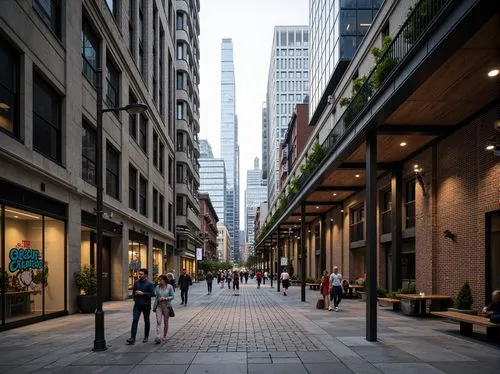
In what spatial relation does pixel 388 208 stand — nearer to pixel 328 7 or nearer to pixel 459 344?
pixel 459 344

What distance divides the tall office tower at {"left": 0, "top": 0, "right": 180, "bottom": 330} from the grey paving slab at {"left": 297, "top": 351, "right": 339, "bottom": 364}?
6.33 meters

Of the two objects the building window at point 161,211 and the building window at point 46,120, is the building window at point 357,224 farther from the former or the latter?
the building window at point 46,120

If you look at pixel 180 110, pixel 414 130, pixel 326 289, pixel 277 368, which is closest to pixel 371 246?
pixel 414 130

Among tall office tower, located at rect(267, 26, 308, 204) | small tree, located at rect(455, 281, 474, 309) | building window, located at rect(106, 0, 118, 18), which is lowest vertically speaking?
small tree, located at rect(455, 281, 474, 309)

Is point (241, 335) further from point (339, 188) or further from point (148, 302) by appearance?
point (339, 188)

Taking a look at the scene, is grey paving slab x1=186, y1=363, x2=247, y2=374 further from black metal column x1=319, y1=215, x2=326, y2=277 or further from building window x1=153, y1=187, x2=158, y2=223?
black metal column x1=319, y1=215, x2=326, y2=277

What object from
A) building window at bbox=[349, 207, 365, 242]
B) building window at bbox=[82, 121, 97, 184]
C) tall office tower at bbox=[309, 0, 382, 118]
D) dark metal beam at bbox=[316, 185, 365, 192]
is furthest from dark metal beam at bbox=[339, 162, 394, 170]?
tall office tower at bbox=[309, 0, 382, 118]

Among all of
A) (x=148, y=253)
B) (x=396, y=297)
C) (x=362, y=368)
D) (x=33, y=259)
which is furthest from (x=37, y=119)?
(x=148, y=253)

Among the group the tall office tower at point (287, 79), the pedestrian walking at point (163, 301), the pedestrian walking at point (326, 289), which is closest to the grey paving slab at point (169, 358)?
the pedestrian walking at point (163, 301)

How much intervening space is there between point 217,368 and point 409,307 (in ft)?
38.1

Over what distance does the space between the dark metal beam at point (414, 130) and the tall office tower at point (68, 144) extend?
818cm

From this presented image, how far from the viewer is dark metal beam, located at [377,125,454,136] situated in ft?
52.7

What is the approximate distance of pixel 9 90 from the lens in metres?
15.6

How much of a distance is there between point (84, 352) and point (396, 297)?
1377 centimetres
